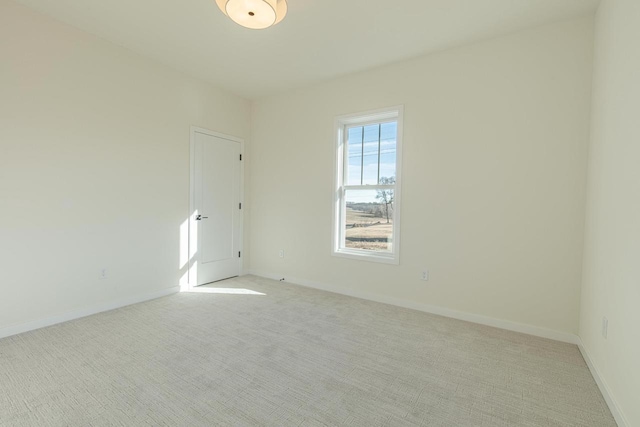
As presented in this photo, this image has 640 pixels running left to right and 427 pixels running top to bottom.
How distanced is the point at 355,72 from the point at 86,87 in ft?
9.75

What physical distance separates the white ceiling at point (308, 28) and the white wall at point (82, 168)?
282 mm

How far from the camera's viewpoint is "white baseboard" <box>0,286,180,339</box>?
258 cm

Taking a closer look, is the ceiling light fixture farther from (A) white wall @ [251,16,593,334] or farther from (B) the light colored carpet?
(B) the light colored carpet

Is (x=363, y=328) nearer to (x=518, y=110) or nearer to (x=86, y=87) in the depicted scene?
(x=518, y=110)

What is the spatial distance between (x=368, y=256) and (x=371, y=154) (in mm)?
1327

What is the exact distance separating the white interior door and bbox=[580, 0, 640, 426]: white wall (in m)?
4.18

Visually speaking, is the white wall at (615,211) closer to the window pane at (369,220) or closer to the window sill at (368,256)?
the window sill at (368,256)

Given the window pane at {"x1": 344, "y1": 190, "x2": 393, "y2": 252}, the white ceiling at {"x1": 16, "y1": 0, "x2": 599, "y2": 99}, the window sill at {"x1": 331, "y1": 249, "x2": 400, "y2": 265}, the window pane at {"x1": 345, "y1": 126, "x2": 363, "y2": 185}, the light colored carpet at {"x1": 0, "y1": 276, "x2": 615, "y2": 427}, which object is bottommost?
the light colored carpet at {"x1": 0, "y1": 276, "x2": 615, "y2": 427}

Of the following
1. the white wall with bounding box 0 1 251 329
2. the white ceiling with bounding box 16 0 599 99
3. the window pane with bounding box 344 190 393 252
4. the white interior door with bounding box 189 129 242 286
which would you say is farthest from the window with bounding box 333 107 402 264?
the white wall with bounding box 0 1 251 329

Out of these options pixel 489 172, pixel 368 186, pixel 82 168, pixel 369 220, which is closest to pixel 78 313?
pixel 82 168

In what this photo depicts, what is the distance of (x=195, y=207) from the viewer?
13.2 ft

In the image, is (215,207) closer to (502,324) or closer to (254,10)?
(254,10)

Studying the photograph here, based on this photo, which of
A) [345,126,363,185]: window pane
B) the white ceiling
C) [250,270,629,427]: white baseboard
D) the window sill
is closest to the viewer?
[250,270,629,427]: white baseboard

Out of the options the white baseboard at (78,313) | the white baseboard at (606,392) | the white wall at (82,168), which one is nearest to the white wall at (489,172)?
the white baseboard at (606,392)
